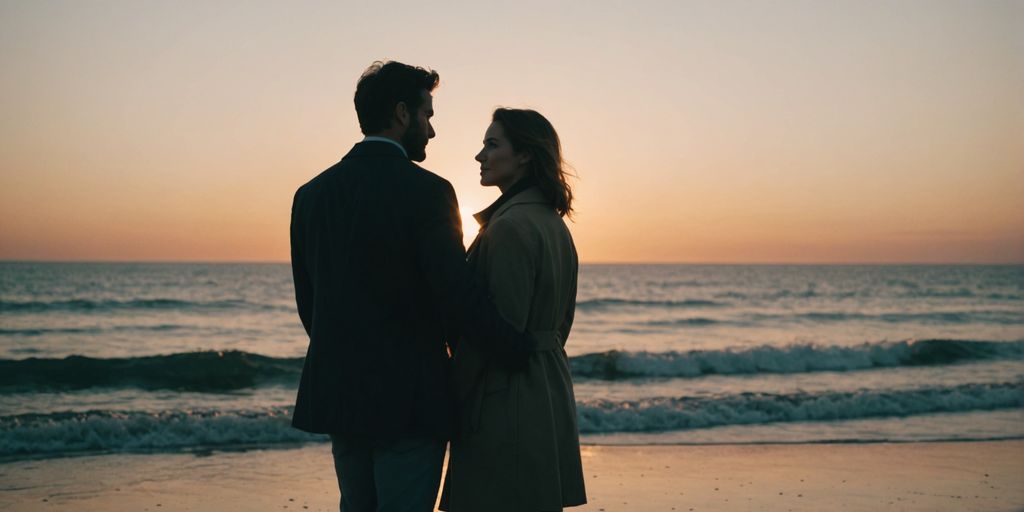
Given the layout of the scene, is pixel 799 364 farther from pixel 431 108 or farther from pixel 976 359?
pixel 431 108

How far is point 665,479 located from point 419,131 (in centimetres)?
455

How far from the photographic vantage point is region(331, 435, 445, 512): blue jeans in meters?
2.24

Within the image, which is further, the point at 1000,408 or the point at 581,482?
the point at 1000,408

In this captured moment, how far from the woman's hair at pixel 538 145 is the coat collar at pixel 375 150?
0.42 metres

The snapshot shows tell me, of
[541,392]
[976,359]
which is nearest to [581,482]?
[541,392]

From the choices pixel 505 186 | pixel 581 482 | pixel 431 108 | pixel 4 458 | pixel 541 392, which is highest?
pixel 431 108

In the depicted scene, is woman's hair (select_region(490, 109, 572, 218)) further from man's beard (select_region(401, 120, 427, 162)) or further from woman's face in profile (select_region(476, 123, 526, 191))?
man's beard (select_region(401, 120, 427, 162))

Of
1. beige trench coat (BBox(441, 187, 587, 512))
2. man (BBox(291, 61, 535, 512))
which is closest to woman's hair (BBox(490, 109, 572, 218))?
beige trench coat (BBox(441, 187, 587, 512))

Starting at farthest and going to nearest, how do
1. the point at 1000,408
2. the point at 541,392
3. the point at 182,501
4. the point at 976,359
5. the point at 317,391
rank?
the point at 976,359
the point at 1000,408
the point at 182,501
the point at 541,392
the point at 317,391

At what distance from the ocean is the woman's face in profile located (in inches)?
228

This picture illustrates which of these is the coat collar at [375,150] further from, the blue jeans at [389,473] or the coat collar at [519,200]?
the blue jeans at [389,473]

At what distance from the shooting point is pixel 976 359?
54.5ft

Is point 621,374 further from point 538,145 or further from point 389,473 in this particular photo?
point 389,473

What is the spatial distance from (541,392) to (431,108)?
0.85 metres
